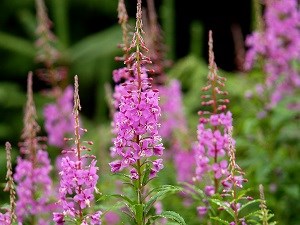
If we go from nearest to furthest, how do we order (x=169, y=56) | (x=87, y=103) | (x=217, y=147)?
(x=217, y=147) → (x=169, y=56) → (x=87, y=103)

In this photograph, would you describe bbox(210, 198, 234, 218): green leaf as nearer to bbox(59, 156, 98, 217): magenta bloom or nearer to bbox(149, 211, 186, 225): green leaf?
bbox(149, 211, 186, 225): green leaf

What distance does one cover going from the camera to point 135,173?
3328mm

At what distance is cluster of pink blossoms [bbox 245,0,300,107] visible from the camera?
19.6ft

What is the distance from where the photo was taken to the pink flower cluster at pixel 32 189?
13.5 ft

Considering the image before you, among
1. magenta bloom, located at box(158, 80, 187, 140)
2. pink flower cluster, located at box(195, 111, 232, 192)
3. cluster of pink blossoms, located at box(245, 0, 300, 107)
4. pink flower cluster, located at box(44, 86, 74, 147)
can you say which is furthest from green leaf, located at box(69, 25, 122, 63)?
pink flower cluster, located at box(195, 111, 232, 192)

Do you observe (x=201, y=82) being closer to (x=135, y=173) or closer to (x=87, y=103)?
(x=87, y=103)

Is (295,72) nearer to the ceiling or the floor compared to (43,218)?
nearer to the ceiling

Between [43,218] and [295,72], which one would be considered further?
[295,72]

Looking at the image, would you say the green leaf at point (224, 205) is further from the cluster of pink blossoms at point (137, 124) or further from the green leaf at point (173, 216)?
the cluster of pink blossoms at point (137, 124)

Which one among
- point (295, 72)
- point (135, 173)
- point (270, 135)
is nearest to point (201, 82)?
point (295, 72)

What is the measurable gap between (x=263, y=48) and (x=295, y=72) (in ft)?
2.00

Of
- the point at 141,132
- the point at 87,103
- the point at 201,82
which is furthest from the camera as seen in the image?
the point at 87,103

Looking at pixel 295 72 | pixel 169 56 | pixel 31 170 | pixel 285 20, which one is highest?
pixel 169 56

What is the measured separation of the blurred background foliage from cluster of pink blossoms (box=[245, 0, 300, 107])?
17 cm
